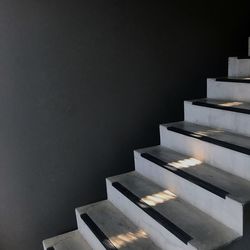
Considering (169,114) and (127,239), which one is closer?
(127,239)

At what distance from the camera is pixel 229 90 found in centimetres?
225

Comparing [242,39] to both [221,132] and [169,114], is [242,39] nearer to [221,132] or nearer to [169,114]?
[169,114]

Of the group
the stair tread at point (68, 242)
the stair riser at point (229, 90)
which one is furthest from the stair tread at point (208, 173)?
the stair tread at point (68, 242)

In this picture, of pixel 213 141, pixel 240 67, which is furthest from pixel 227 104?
pixel 240 67

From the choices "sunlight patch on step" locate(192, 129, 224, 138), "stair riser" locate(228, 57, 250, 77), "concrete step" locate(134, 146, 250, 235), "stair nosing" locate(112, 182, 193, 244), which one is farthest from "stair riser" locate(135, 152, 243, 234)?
"stair riser" locate(228, 57, 250, 77)

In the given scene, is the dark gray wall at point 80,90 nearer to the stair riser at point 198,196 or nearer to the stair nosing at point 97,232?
Answer: the stair nosing at point 97,232

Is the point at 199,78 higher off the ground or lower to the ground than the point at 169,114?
higher

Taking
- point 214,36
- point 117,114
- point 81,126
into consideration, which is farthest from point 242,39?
point 81,126

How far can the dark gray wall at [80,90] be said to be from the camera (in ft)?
6.56

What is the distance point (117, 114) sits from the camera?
7.66 ft

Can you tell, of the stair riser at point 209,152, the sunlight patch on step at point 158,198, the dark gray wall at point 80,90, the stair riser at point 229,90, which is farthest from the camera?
the stair riser at point 229,90

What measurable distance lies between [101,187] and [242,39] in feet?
6.24

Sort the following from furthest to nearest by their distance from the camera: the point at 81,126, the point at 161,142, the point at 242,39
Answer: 1. the point at 242,39
2. the point at 161,142
3. the point at 81,126

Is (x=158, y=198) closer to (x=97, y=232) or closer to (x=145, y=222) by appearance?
(x=145, y=222)
